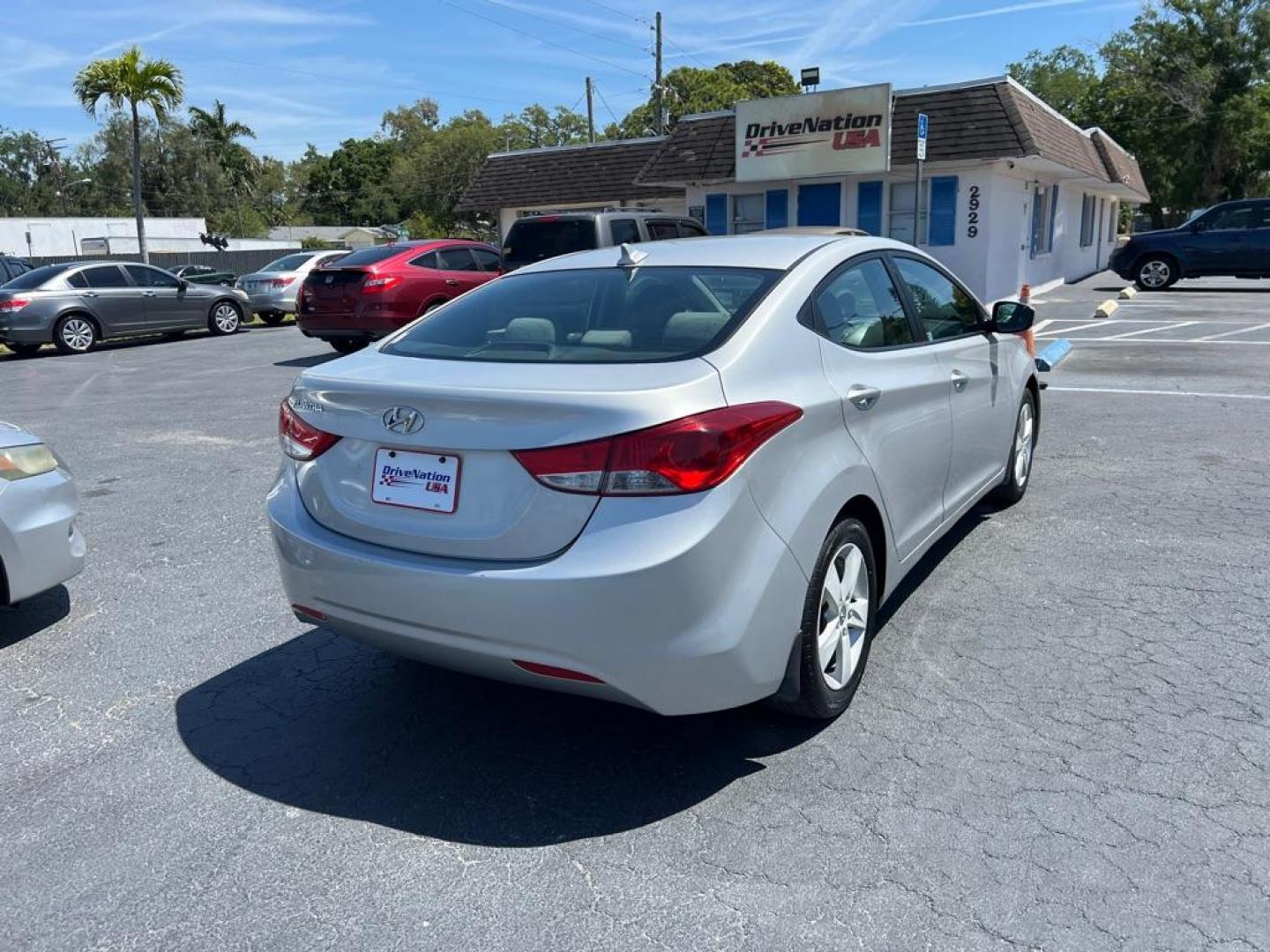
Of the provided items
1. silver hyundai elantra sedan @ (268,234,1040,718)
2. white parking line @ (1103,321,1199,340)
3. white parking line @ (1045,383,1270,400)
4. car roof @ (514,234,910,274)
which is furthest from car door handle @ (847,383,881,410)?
→ white parking line @ (1103,321,1199,340)

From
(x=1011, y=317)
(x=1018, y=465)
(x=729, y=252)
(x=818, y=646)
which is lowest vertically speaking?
(x=818, y=646)

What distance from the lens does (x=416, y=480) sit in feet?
9.77

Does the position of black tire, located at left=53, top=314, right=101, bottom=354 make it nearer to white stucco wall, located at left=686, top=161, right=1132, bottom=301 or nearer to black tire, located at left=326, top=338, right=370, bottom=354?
black tire, located at left=326, top=338, right=370, bottom=354

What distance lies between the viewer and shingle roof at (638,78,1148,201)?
1875cm

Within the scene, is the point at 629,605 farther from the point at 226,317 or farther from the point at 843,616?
the point at 226,317

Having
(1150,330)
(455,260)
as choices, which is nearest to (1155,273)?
(1150,330)

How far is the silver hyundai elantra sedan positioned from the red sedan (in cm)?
942

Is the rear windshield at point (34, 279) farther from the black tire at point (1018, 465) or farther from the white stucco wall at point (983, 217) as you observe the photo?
the black tire at point (1018, 465)

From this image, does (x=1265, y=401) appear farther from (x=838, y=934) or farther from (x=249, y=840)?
(x=249, y=840)

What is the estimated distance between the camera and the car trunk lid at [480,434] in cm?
275

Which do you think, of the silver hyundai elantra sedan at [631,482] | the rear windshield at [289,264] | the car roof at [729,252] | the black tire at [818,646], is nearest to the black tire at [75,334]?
the rear windshield at [289,264]

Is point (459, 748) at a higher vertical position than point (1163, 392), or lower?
lower

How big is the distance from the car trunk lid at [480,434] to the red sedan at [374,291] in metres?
9.81

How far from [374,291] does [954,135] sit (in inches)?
490
